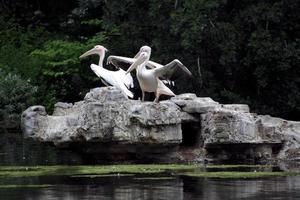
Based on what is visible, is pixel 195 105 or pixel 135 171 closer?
pixel 135 171

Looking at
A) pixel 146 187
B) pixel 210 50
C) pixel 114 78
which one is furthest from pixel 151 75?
pixel 210 50

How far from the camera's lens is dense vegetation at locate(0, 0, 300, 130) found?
3130 centimetres

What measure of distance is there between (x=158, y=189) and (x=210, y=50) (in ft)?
54.7

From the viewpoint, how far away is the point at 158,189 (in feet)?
54.0

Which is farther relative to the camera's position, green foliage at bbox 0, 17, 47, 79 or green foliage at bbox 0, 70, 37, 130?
green foliage at bbox 0, 17, 47, 79

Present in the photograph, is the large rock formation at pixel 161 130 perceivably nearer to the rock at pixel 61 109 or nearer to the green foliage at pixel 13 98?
the rock at pixel 61 109

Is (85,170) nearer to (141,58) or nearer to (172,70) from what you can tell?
(172,70)

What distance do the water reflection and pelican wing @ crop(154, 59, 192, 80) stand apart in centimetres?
468

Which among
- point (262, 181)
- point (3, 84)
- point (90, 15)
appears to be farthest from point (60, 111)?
point (90, 15)

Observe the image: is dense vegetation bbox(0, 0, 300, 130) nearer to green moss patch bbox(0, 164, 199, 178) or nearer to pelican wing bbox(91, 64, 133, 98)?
pelican wing bbox(91, 64, 133, 98)

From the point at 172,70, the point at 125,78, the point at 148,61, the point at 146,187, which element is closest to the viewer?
the point at 146,187

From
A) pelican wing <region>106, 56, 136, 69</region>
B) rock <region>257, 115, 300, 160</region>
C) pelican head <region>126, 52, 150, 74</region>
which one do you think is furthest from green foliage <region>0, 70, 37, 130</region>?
rock <region>257, 115, 300, 160</region>

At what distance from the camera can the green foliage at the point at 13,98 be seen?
112 ft

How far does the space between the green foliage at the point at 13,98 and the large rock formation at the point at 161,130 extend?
11.1 metres
